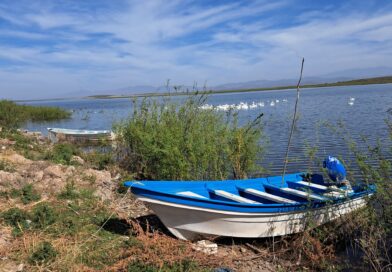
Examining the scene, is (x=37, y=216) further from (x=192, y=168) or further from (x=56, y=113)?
(x=56, y=113)

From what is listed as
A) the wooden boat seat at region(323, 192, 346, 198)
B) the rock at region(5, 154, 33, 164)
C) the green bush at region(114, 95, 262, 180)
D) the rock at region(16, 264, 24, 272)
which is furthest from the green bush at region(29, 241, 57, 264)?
the rock at region(5, 154, 33, 164)

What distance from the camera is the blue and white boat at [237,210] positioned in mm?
Answer: 5539

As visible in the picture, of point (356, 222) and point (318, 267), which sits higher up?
point (356, 222)

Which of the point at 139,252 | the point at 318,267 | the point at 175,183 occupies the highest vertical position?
the point at 175,183

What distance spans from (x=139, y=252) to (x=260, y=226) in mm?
1915

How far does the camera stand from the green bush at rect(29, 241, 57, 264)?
5.10 metres

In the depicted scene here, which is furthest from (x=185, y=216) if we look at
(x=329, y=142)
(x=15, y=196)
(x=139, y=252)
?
(x=329, y=142)

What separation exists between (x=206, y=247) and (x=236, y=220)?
2.00 ft

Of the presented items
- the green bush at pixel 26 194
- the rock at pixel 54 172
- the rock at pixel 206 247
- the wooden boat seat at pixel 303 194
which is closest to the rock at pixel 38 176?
the rock at pixel 54 172

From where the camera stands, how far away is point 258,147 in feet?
30.2

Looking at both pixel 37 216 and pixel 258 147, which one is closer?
pixel 37 216

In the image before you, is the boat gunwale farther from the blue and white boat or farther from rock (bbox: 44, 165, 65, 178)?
rock (bbox: 44, 165, 65, 178)

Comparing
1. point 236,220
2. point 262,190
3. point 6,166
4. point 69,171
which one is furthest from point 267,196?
point 6,166

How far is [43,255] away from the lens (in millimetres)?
5129
